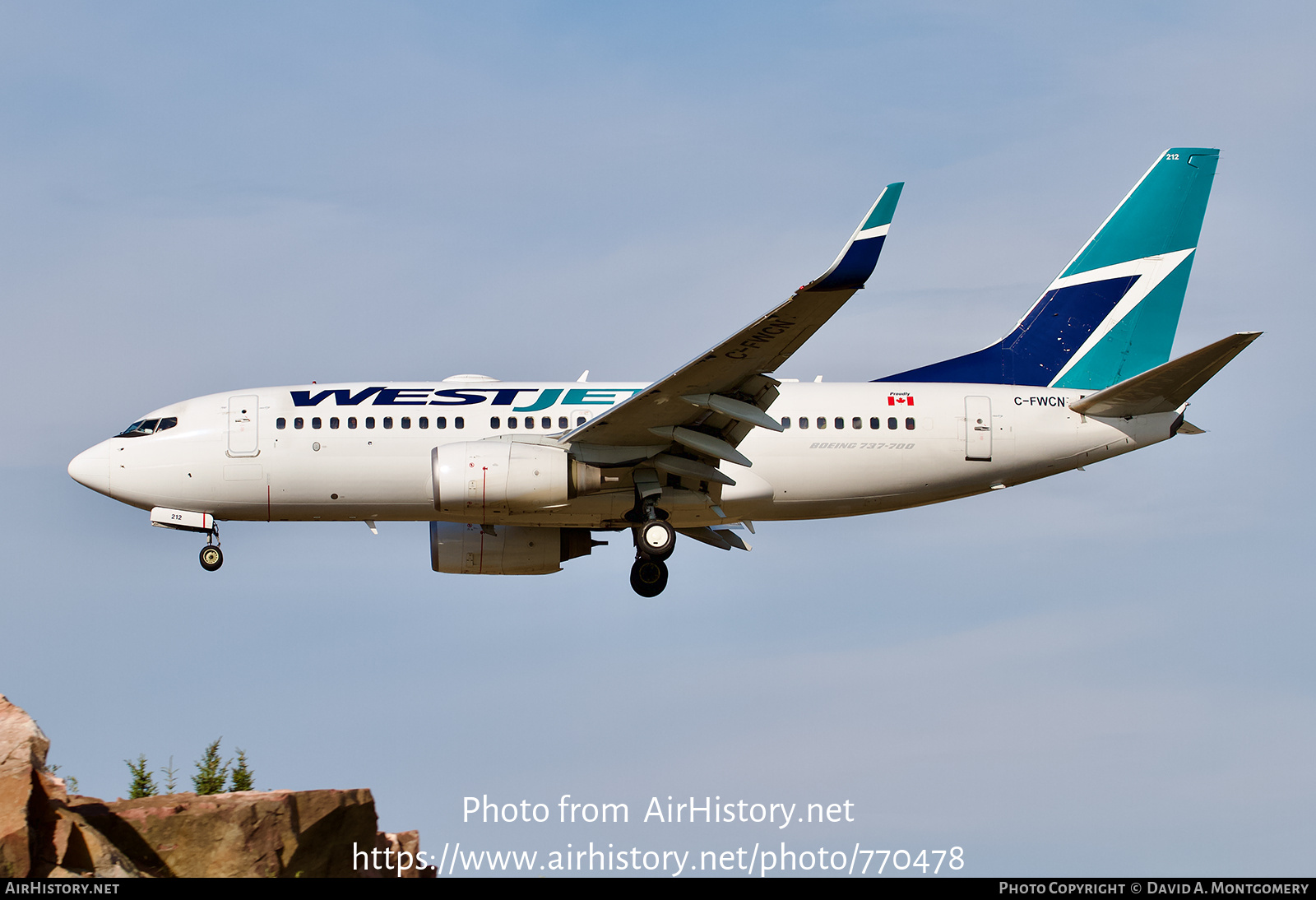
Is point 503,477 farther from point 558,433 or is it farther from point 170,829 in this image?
point 170,829

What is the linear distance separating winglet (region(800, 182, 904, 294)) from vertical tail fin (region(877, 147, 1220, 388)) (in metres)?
8.76

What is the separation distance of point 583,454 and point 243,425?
6774 mm

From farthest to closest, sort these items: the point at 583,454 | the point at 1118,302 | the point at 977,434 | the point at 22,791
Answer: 1. the point at 1118,302
2. the point at 977,434
3. the point at 583,454
4. the point at 22,791

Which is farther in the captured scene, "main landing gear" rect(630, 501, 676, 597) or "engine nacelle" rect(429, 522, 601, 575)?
"engine nacelle" rect(429, 522, 601, 575)

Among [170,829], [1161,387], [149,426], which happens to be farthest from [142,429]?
[1161,387]

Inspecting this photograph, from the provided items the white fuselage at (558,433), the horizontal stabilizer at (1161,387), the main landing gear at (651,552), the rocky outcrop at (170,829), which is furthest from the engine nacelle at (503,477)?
the horizontal stabilizer at (1161,387)

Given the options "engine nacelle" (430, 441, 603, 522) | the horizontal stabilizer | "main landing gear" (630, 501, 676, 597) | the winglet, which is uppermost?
the winglet

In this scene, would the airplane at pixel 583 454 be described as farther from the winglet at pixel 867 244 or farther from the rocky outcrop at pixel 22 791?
the rocky outcrop at pixel 22 791

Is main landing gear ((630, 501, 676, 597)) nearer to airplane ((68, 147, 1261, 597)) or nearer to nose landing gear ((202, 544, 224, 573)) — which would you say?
airplane ((68, 147, 1261, 597))

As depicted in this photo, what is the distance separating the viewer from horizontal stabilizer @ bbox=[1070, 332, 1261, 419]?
84.4ft

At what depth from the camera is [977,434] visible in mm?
28141

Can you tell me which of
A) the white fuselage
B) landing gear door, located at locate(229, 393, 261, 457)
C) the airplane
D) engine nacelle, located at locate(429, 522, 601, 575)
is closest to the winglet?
the airplane
